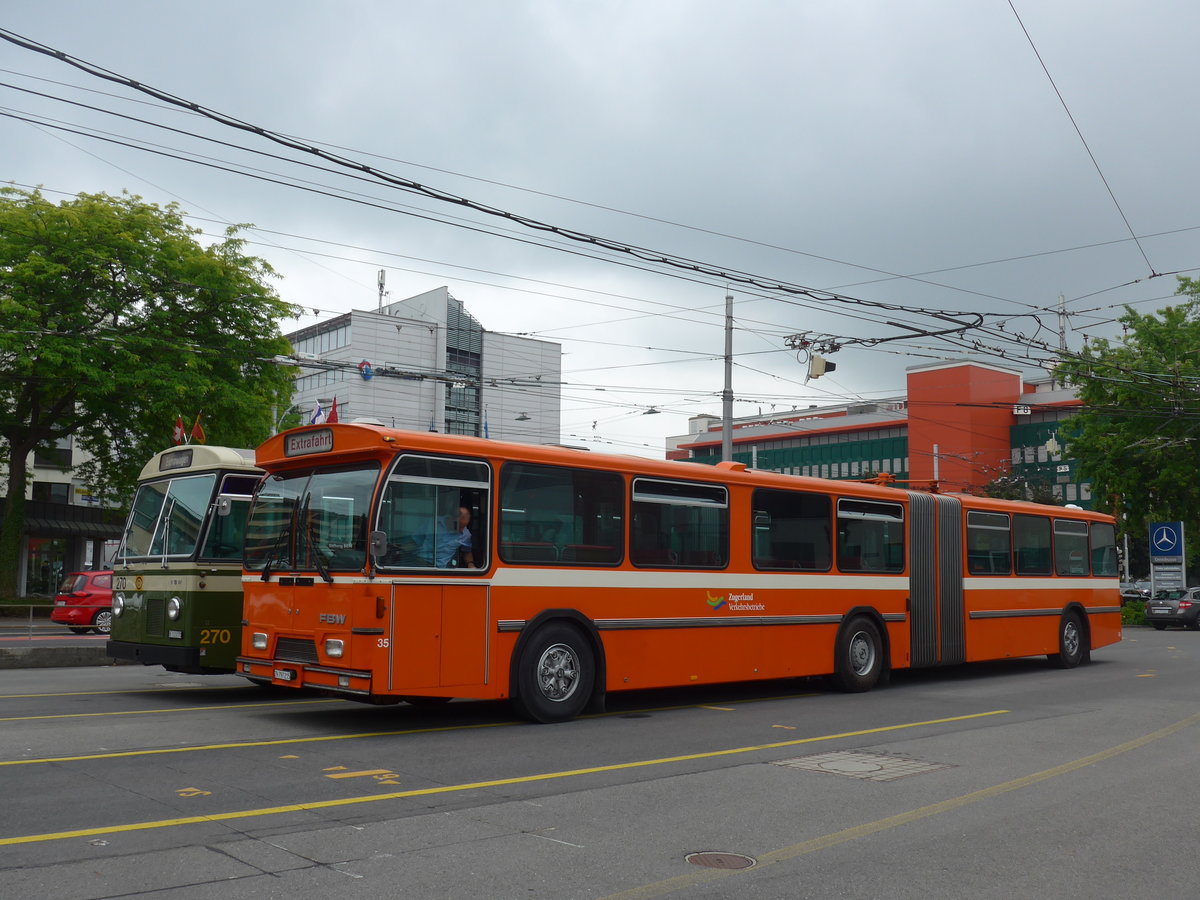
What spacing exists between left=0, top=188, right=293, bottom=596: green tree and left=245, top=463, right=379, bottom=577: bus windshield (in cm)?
1781

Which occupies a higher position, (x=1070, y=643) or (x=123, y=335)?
(x=123, y=335)

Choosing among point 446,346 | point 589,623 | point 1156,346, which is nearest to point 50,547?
point 446,346

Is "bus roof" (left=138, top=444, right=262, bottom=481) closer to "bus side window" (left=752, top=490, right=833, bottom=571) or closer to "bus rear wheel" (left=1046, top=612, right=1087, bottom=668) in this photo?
"bus side window" (left=752, top=490, right=833, bottom=571)

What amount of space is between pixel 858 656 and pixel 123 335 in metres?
23.4

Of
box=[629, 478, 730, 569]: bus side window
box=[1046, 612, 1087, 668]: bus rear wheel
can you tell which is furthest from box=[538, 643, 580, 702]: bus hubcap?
box=[1046, 612, 1087, 668]: bus rear wheel

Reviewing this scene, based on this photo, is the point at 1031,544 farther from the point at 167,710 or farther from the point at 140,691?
the point at 140,691

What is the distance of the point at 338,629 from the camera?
10.4 meters

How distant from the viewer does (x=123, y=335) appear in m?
30.8

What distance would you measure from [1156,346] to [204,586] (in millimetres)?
43657

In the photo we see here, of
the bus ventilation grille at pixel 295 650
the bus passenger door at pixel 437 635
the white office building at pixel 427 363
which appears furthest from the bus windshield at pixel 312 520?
the white office building at pixel 427 363

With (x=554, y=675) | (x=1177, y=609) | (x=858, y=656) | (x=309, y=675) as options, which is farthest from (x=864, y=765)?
(x=1177, y=609)

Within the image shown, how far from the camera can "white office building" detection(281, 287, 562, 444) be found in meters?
74.4

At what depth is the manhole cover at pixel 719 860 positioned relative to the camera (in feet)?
19.7

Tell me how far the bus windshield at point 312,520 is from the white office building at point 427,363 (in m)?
59.6
